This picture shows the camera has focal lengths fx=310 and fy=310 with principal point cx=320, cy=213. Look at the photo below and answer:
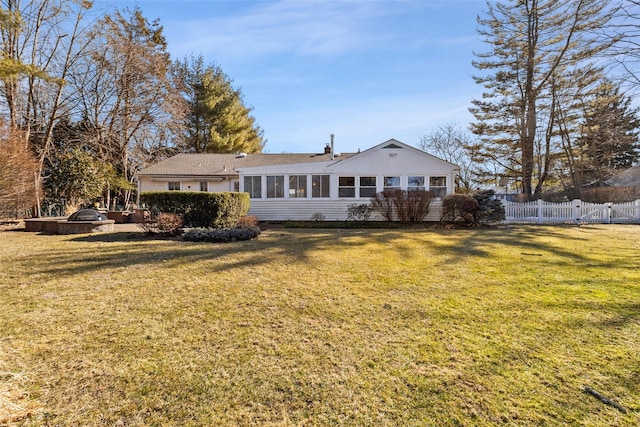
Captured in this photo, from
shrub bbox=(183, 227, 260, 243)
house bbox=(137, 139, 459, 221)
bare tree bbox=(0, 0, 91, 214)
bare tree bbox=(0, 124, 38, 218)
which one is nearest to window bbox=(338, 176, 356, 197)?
house bbox=(137, 139, 459, 221)

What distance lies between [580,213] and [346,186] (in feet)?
39.8

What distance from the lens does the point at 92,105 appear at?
21.1 m

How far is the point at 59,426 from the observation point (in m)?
1.97

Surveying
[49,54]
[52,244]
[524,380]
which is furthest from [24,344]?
[49,54]

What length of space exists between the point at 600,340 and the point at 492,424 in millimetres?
2019

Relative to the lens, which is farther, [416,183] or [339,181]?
[339,181]

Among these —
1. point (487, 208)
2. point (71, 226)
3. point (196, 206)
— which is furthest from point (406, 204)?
point (71, 226)

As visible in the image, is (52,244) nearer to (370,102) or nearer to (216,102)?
(370,102)

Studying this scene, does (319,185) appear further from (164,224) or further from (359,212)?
(164,224)

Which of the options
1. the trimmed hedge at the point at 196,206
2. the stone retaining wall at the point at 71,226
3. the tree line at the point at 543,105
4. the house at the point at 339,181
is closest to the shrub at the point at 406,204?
the house at the point at 339,181

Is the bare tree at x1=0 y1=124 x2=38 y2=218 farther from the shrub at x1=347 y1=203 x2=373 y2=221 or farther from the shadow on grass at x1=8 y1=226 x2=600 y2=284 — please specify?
the shrub at x1=347 y1=203 x2=373 y2=221

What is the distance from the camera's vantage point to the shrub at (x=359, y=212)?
15.5 metres

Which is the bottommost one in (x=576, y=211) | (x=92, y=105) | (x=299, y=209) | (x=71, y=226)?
(x=71, y=226)

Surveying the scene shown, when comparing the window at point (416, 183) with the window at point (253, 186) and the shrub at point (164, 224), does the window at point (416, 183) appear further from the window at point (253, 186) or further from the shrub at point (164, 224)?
the shrub at point (164, 224)
